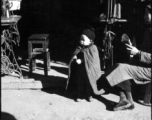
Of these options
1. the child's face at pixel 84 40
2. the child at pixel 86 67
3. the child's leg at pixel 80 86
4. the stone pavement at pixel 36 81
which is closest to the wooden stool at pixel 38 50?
the stone pavement at pixel 36 81

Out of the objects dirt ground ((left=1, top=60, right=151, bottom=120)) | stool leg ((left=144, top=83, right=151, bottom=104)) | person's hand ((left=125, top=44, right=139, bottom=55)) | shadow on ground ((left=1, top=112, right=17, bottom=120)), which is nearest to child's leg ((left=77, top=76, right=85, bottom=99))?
dirt ground ((left=1, top=60, right=151, bottom=120))

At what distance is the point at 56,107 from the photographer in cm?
520

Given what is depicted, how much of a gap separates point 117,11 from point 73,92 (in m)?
2.05

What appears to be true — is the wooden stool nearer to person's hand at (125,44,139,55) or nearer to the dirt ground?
the dirt ground

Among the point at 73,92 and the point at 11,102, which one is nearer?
the point at 11,102

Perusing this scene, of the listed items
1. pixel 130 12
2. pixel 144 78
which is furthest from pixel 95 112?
pixel 130 12

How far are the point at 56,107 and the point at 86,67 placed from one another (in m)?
0.94

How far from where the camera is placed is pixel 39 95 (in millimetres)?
5754

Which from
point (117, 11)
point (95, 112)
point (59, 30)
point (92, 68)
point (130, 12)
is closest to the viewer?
point (95, 112)

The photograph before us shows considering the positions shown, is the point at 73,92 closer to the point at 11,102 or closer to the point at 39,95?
the point at 39,95

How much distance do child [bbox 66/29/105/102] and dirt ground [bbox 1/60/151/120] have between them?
240 mm

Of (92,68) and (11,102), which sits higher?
(92,68)

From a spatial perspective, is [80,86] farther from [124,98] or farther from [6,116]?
[6,116]

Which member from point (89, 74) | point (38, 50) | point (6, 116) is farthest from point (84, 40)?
point (6, 116)
